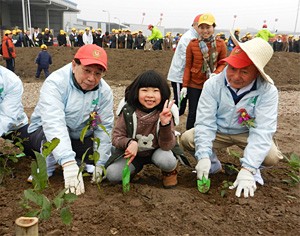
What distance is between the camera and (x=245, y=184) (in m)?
2.34

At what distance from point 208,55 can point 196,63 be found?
0.55 feet

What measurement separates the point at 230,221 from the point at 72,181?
3.33ft

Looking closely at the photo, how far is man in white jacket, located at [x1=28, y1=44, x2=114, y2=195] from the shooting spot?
226 cm

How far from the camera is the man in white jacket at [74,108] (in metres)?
2.26

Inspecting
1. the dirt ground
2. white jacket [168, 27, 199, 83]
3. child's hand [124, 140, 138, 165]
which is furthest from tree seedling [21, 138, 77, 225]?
white jacket [168, 27, 199, 83]

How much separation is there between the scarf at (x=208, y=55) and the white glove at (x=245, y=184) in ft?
5.24

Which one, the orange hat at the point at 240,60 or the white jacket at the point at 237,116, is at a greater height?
the orange hat at the point at 240,60

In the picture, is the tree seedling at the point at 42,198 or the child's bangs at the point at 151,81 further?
the child's bangs at the point at 151,81

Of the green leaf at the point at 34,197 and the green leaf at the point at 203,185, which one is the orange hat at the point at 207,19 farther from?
the green leaf at the point at 34,197

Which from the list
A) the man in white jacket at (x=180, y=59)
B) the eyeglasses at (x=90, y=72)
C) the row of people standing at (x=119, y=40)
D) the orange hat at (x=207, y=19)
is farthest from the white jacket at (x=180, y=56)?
the row of people standing at (x=119, y=40)

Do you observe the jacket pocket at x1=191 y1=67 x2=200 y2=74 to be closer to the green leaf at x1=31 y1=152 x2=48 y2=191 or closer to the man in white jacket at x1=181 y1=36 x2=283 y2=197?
the man in white jacket at x1=181 y1=36 x2=283 y2=197

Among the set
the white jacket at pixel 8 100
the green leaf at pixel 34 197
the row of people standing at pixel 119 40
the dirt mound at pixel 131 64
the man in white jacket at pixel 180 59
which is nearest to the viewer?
the green leaf at pixel 34 197

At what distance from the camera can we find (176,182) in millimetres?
2619

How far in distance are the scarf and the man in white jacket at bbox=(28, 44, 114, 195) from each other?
1.45 metres
